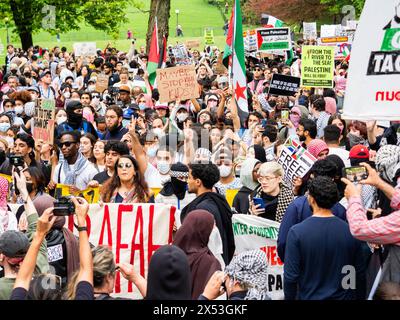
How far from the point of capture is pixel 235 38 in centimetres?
1337

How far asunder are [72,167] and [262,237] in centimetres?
304

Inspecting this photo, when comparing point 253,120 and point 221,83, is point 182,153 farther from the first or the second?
point 221,83

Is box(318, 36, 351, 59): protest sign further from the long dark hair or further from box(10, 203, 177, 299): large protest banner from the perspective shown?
box(10, 203, 177, 299): large protest banner

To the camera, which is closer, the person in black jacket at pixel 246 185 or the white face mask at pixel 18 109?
the person in black jacket at pixel 246 185

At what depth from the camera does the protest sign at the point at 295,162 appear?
308 inches

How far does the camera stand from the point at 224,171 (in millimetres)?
9336

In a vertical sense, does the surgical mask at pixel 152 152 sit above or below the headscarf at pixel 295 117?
below

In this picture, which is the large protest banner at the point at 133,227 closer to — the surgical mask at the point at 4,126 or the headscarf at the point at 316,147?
the headscarf at the point at 316,147

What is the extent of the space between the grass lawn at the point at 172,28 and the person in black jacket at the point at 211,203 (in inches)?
2186

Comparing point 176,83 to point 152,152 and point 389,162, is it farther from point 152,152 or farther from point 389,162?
point 389,162

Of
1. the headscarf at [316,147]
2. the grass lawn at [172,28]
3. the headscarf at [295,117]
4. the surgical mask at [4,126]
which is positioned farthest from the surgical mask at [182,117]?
the grass lawn at [172,28]

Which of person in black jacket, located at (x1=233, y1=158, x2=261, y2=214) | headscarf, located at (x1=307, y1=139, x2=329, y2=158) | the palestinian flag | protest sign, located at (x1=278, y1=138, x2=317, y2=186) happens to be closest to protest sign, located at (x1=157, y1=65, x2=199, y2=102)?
the palestinian flag

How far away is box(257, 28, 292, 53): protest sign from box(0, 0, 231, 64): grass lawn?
41619 mm

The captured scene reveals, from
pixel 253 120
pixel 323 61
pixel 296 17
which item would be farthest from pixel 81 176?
pixel 296 17
